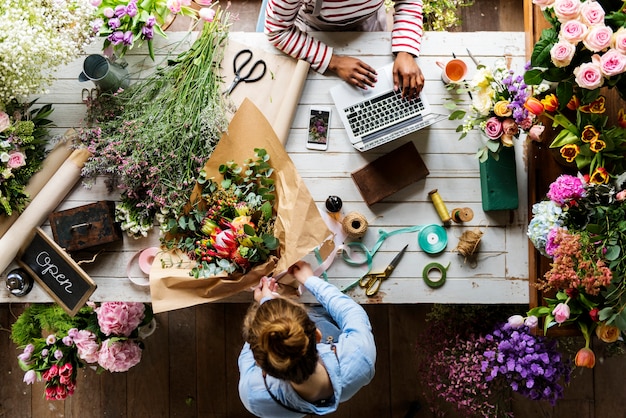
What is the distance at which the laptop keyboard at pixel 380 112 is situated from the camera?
1.79 m

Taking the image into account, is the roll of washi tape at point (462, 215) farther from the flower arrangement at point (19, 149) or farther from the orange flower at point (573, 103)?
the flower arrangement at point (19, 149)

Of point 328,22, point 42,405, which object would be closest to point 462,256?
point 328,22

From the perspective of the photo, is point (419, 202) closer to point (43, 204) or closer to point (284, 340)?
point (284, 340)

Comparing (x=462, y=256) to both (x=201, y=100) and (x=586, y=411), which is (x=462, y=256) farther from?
(x=586, y=411)

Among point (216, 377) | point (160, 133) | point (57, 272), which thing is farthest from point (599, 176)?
point (216, 377)

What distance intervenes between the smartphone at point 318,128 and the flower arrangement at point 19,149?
87cm

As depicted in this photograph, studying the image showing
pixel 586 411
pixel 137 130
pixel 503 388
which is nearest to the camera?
pixel 137 130

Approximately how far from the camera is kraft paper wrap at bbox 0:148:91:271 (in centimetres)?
178

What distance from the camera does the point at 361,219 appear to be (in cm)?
179

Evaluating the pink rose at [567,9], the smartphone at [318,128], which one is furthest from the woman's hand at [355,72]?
the pink rose at [567,9]

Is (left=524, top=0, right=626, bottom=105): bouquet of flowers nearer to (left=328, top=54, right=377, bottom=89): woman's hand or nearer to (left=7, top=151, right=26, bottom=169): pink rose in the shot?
(left=328, top=54, right=377, bottom=89): woman's hand

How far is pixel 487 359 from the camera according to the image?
78.0 inches

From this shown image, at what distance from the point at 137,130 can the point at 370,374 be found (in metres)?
1.03

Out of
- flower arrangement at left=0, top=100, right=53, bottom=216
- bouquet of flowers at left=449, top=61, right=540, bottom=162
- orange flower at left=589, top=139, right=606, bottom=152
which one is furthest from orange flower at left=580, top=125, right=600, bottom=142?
flower arrangement at left=0, top=100, right=53, bottom=216
